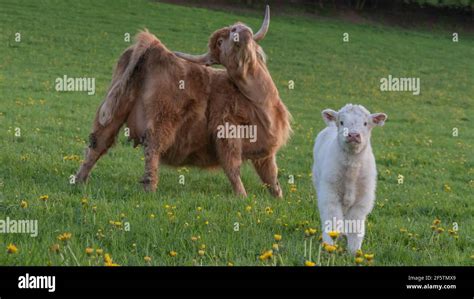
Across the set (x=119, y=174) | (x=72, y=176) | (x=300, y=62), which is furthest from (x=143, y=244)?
(x=300, y=62)

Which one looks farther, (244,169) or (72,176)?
(244,169)

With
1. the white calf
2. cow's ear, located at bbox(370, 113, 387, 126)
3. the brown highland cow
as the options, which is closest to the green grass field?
the white calf

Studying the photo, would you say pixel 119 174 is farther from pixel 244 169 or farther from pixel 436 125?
pixel 436 125

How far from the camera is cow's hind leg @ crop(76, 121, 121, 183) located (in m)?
8.59

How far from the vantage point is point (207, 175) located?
32.8 ft

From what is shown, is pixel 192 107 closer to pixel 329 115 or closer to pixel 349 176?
pixel 329 115

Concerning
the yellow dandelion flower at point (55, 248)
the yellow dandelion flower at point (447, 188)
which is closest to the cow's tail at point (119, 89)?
the yellow dandelion flower at point (55, 248)

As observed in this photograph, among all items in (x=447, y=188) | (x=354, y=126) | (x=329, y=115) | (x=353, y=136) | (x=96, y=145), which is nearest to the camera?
(x=353, y=136)

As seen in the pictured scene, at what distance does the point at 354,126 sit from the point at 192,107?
2853 mm

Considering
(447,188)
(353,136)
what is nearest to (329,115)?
(353,136)

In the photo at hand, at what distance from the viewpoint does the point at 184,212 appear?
681 centimetres
